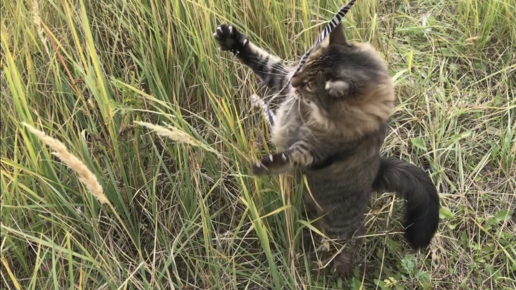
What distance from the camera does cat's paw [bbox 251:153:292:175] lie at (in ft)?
4.63

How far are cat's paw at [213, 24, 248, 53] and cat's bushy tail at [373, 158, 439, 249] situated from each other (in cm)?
68

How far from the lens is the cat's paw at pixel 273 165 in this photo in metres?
1.41

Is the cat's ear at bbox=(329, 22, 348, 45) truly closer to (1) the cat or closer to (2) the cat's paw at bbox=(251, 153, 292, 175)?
(1) the cat

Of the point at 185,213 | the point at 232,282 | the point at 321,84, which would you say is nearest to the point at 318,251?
the point at 232,282

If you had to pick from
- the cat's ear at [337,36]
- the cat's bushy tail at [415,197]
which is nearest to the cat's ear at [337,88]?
the cat's ear at [337,36]

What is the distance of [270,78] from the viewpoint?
1793mm

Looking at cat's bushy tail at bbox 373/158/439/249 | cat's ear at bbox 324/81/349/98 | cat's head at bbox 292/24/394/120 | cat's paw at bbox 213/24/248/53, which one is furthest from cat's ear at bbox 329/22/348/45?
cat's bushy tail at bbox 373/158/439/249

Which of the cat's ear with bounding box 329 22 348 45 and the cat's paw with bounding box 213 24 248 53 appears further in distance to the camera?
the cat's paw with bounding box 213 24 248 53

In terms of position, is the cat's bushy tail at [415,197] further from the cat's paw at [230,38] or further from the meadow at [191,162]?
the cat's paw at [230,38]

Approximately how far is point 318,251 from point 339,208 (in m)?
0.18

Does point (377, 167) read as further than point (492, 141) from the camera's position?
No

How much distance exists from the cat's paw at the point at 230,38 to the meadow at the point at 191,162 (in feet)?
0.22

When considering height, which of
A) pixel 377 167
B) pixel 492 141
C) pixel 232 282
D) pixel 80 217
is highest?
pixel 80 217

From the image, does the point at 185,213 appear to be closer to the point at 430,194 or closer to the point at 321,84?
the point at 321,84
